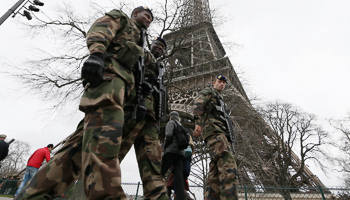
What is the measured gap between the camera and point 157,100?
2609 mm

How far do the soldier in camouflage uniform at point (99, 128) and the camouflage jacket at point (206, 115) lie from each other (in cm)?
185

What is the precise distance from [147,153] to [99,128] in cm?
79

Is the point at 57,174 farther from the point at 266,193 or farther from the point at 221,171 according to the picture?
the point at 266,193

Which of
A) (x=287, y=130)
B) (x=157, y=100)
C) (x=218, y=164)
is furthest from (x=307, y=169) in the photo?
(x=157, y=100)

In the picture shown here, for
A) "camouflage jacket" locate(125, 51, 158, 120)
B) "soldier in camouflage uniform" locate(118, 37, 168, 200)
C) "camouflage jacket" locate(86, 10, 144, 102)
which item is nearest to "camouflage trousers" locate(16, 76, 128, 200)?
"camouflage jacket" locate(86, 10, 144, 102)

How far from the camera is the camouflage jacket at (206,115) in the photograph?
3.51 metres

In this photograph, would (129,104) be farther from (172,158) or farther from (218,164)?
(218,164)

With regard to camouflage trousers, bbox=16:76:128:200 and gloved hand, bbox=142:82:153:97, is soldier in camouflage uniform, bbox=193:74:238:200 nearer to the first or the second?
gloved hand, bbox=142:82:153:97

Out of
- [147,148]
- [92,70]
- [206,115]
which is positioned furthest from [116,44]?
[206,115]

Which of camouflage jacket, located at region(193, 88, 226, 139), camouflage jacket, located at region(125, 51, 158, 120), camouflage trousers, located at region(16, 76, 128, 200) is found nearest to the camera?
camouflage trousers, located at region(16, 76, 128, 200)

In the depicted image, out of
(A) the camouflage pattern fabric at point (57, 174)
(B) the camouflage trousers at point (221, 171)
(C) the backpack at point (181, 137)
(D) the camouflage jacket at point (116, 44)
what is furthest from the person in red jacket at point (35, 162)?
(D) the camouflage jacket at point (116, 44)

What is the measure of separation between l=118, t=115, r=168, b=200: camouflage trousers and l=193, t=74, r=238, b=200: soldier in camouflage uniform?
4.12ft

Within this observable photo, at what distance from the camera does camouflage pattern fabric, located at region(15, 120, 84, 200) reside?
60.9 inches

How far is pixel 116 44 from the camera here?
2.04 meters
